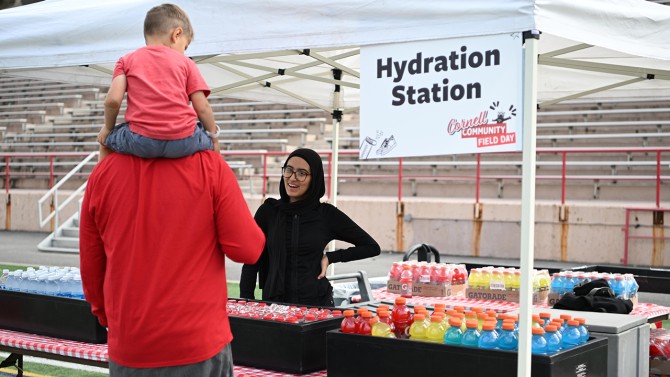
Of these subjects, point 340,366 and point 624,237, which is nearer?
point 340,366

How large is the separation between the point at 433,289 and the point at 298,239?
1.32 metres

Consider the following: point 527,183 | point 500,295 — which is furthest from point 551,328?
point 500,295

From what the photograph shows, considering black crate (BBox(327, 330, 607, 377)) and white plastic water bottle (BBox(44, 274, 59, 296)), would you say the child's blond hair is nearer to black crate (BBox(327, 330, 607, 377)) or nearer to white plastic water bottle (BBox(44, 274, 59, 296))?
black crate (BBox(327, 330, 607, 377))

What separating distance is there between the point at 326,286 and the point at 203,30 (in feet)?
5.01

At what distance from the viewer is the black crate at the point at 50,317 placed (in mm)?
Answer: 3914

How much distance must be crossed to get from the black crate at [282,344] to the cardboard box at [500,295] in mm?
1934

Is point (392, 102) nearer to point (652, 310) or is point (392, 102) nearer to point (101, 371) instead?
point (652, 310)

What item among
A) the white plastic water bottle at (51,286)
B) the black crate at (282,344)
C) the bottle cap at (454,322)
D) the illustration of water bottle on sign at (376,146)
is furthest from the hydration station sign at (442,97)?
the white plastic water bottle at (51,286)

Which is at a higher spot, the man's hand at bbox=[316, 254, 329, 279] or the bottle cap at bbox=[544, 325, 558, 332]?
the man's hand at bbox=[316, 254, 329, 279]

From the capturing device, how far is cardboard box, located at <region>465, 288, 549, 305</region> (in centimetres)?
498

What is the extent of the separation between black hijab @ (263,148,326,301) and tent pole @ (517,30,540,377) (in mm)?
1641

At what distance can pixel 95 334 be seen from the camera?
3881 millimetres

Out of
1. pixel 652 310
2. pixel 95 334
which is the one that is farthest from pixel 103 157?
pixel 652 310

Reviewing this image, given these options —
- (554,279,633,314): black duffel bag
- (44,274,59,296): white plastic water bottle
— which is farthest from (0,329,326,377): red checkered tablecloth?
(554,279,633,314): black duffel bag
